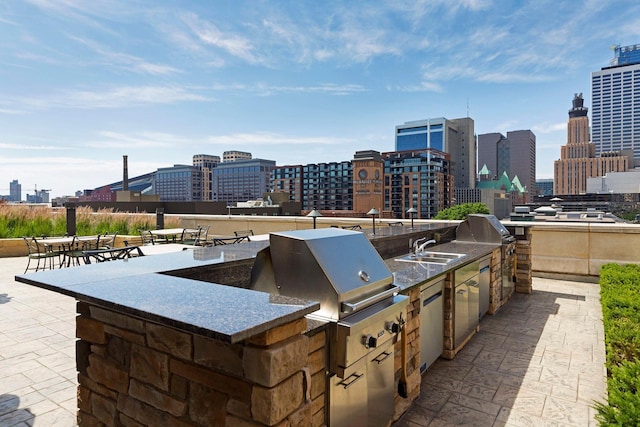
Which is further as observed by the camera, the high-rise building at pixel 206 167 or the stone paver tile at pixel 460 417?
the high-rise building at pixel 206 167

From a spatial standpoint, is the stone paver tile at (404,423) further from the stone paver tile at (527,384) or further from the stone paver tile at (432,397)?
the stone paver tile at (527,384)

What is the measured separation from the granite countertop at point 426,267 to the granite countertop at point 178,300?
1349 millimetres

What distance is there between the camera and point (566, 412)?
284 centimetres

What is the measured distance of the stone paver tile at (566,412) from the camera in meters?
2.72

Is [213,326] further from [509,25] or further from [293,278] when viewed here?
[509,25]

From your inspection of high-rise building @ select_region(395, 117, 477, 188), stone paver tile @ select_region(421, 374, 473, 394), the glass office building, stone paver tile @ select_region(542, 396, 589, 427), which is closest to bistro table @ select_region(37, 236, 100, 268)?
stone paver tile @ select_region(421, 374, 473, 394)

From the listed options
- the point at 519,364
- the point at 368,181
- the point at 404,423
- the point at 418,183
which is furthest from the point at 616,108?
the point at 404,423

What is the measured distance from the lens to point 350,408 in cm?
196

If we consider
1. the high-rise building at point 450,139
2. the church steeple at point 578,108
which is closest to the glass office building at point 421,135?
the high-rise building at point 450,139

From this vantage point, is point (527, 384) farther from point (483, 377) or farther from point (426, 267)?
point (426, 267)

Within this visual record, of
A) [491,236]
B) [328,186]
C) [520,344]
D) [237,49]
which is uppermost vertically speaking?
[328,186]

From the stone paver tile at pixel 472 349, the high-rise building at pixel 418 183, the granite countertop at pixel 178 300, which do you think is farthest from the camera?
the high-rise building at pixel 418 183

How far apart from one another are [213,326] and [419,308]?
222 cm

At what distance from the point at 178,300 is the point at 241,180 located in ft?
350
